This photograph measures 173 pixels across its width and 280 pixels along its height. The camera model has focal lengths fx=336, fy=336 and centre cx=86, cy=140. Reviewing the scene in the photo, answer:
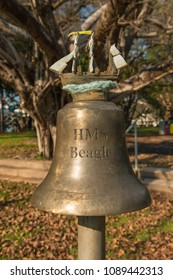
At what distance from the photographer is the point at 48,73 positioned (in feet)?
32.9

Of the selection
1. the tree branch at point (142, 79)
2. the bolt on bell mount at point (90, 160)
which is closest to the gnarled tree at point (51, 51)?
the tree branch at point (142, 79)

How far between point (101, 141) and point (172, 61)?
9.33 m

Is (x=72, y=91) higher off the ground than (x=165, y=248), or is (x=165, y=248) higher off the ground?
(x=72, y=91)

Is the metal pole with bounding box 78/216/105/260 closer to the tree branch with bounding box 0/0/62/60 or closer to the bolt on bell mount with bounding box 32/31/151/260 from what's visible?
the bolt on bell mount with bounding box 32/31/151/260

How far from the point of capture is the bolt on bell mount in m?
2.04

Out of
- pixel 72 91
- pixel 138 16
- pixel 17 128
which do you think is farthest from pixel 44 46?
pixel 17 128

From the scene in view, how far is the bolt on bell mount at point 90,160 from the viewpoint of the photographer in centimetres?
204

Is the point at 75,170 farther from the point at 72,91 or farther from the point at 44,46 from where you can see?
the point at 44,46

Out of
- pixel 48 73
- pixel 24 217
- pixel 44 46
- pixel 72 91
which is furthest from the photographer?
pixel 48 73

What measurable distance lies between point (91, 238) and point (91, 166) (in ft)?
1.54

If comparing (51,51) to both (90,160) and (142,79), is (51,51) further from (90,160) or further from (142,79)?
(90,160)

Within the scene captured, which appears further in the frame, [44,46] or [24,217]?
[44,46]

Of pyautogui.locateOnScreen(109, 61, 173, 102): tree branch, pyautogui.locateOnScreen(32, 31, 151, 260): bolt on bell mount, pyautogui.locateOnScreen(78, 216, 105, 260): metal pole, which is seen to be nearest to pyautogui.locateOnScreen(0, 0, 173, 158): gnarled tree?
pyautogui.locateOnScreen(109, 61, 173, 102): tree branch

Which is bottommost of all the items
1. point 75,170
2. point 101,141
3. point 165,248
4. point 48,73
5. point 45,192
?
point 165,248
